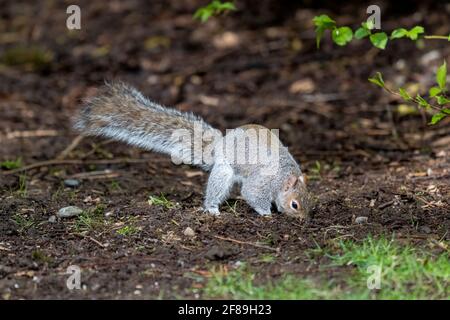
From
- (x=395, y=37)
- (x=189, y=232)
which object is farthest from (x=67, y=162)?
(x=395, y=37)

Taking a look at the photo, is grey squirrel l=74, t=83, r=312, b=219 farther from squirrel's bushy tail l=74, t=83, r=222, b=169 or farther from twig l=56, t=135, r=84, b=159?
twig l=56, t=135, r=84, b=159

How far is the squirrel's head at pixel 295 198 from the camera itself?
4535 millimetres

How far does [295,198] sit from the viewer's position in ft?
15.0

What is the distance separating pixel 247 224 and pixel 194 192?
1.02 metres

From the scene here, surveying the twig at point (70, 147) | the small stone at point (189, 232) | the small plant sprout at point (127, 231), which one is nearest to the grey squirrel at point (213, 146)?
the small stone at point (189, 232)

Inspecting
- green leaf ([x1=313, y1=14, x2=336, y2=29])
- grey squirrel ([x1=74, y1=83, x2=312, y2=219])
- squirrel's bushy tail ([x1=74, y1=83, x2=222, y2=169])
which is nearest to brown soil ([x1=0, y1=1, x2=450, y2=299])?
grey squirrel ([x1=74, y1=83, x2=312, y2=219])

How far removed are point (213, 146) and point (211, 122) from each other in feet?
8.03

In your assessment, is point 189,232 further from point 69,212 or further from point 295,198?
point 69,212

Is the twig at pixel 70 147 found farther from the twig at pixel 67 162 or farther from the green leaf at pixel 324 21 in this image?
the green leaf at pixel 324 21

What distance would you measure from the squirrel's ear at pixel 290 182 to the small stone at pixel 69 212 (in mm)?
1409

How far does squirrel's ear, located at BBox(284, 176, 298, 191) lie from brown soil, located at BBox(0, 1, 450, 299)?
0.21 meters

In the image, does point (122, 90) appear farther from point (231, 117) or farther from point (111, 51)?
point (111, 51)

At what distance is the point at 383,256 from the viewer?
3.81m

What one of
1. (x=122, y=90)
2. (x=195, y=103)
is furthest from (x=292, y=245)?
(x=195, y=103)
